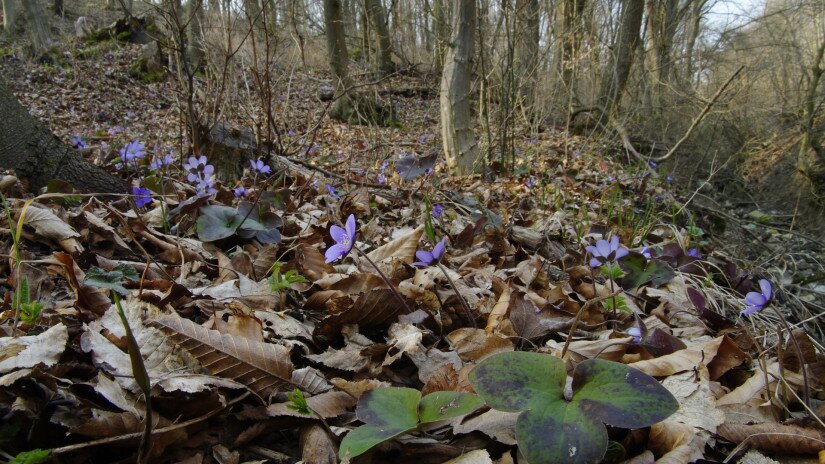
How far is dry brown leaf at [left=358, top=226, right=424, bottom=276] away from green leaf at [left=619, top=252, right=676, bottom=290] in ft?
2.58

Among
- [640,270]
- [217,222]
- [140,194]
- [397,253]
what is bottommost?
[640,270]

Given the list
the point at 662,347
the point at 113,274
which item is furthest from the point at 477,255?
the point at 113,274

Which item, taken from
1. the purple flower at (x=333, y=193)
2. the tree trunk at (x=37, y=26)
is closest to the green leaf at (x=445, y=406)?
the purple flower at (x=333, y=193)

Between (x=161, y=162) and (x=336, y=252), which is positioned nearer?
(x=336, y=252)

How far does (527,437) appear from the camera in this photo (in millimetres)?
745

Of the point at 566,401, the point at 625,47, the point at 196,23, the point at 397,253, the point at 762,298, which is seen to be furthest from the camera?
the point at 625,47

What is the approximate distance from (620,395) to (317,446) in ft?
1.72

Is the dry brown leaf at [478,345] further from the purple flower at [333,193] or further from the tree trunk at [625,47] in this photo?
the tree trunk at [625,47]

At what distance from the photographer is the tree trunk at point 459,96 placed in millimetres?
4801

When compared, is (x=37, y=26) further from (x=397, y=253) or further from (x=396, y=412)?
(x=396, y=412)

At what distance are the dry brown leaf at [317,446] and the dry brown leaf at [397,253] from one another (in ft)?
2.89

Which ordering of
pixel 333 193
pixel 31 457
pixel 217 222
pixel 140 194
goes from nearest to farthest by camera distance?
pixel 31 457
pixel 217 222
pixel 140 194
pixel 333 193

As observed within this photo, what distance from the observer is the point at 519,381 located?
837mm

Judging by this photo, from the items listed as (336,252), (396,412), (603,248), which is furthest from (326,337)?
(603,248)
